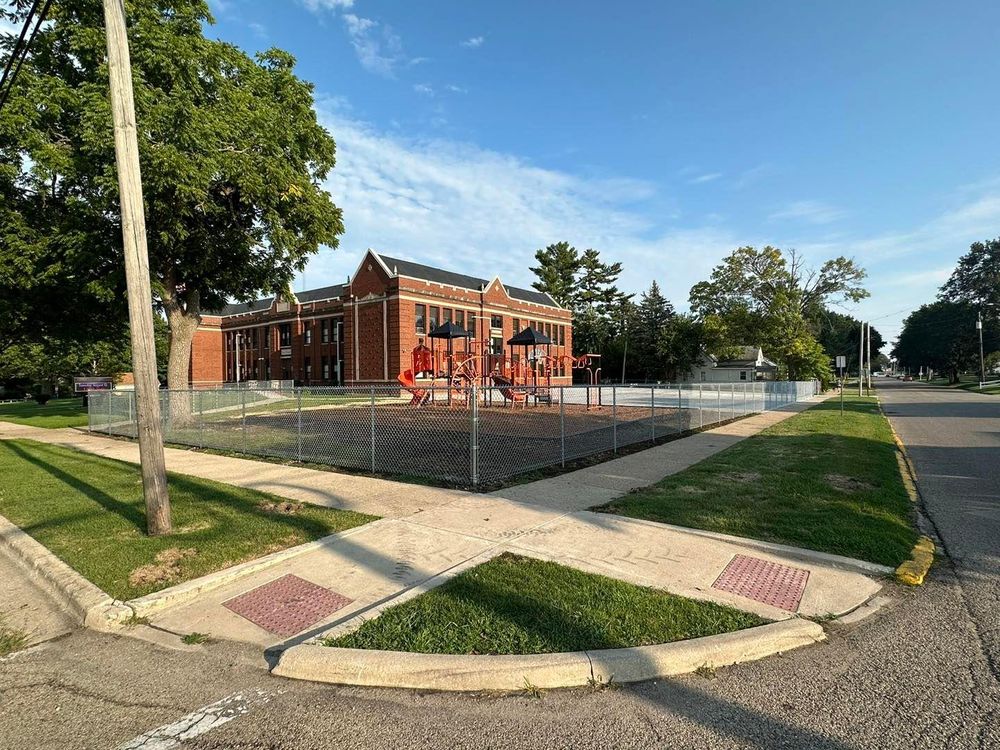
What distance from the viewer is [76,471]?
10242 millimetres

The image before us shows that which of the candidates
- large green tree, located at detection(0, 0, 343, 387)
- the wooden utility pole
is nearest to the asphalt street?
the wooden utility pole

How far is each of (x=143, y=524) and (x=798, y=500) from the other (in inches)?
321

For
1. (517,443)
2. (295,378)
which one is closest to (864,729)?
(517,443)

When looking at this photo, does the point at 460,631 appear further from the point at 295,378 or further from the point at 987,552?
the point at 295,378

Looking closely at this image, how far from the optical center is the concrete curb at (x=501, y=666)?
318 cm

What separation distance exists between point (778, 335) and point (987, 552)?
45.8 metres

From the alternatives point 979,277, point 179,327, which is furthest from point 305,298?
point 979,277

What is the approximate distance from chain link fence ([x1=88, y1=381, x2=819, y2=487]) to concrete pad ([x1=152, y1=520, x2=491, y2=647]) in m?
2.48

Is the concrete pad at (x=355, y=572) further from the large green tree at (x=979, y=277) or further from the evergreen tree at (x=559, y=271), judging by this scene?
the large green tree at (x=979, y=277)

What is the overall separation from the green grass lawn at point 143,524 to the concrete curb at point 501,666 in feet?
7.04

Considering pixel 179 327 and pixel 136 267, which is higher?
pixel 179 327

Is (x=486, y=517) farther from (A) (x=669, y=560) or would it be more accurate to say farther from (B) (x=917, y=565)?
(B) (x=917, y=565)

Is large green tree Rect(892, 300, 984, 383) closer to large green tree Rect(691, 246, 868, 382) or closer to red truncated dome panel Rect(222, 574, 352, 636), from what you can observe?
large green tree Rect(691, 246, 868, 382)

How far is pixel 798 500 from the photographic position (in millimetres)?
7246
